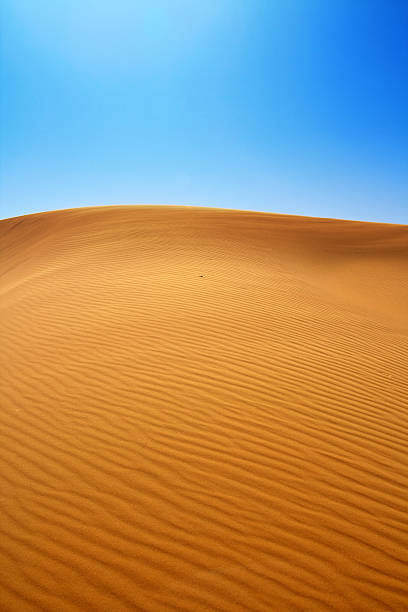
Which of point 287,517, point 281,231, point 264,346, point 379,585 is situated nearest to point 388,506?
point 379,585

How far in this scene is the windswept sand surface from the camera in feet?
7.09

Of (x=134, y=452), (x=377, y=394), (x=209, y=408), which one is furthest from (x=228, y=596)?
(x=377, y=394)

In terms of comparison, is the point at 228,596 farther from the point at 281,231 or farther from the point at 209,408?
the point at 281,231

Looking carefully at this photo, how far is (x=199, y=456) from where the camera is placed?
10.1ft

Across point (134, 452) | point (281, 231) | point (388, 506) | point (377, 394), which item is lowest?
point (134, 452)

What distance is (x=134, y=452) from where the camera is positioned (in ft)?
10.2

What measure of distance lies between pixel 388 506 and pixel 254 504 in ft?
3.61

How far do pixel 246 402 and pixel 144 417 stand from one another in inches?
46.2

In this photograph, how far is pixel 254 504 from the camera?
2639mm

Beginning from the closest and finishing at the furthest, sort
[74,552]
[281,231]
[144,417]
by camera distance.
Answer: [74,552] < [144,417] < [281,231]

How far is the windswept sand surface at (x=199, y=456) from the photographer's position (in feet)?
7.09

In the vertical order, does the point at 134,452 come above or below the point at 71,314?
below

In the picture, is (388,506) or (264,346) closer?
(388,506)

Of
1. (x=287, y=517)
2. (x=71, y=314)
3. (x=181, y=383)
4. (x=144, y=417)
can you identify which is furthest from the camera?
(x=71, y=314)
